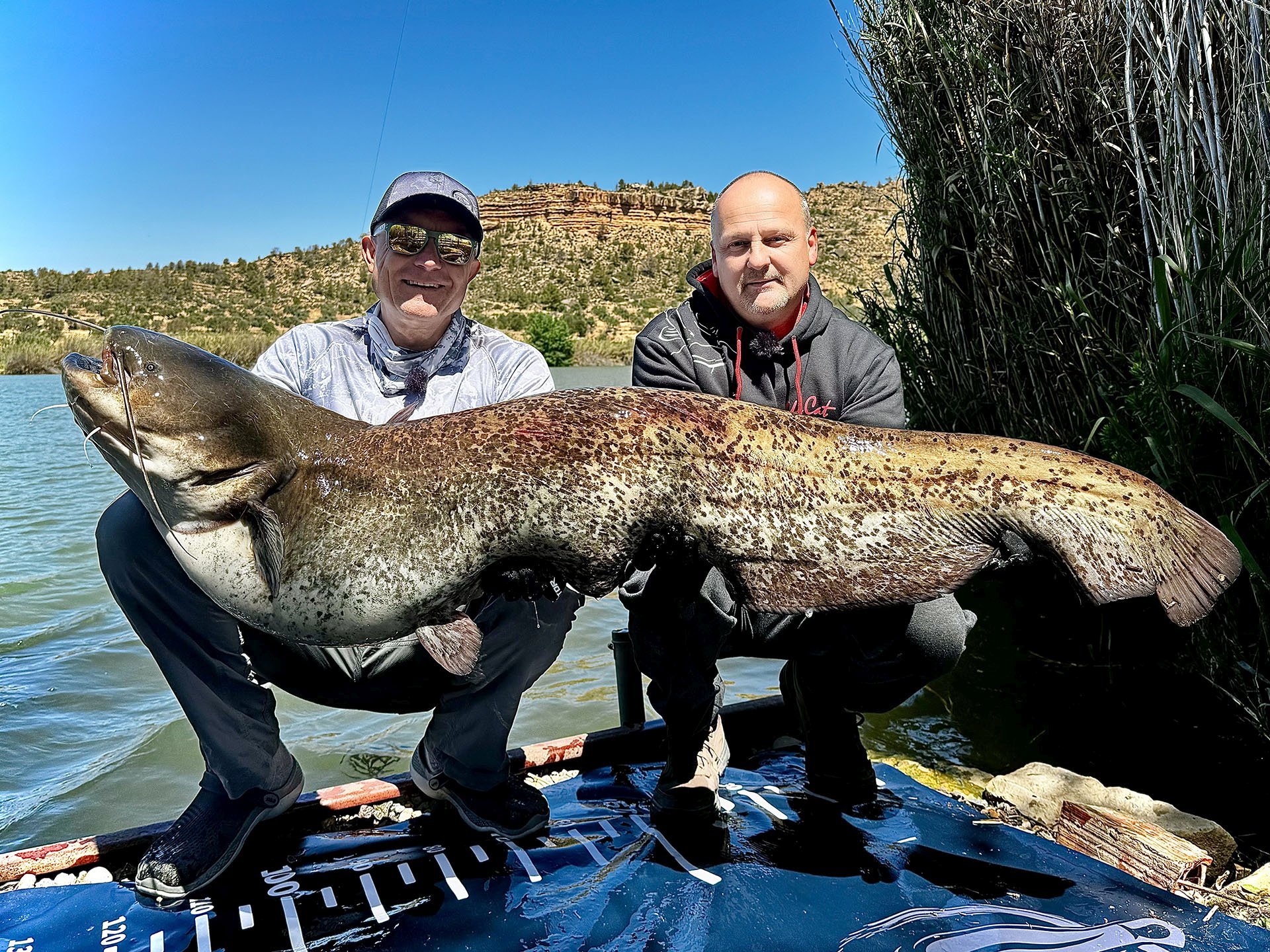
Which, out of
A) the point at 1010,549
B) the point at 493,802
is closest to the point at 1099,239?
the point at 1010,549

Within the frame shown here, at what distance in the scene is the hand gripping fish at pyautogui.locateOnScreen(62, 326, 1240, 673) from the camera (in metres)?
2.12

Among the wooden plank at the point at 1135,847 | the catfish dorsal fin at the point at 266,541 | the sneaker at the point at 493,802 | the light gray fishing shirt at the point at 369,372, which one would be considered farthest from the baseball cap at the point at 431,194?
the wooden plank at the point at 1135,847

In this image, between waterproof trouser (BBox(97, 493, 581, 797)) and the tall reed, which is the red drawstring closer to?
waterproof trouser (BBox(97, 493, 581, 797))

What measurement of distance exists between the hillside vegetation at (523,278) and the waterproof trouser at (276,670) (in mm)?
32462

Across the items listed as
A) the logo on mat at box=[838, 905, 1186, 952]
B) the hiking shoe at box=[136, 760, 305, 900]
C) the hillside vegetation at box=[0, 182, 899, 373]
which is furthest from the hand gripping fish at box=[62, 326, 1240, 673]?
the hillside vegetation at box=[0, 182, 899, 373]

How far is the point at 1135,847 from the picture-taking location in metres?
2.77

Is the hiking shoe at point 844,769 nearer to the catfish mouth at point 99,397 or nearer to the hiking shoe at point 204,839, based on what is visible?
the hiking shoe at point 204,839

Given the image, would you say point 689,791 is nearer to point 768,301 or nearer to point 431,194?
point 768,301

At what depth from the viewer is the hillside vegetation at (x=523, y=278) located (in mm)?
44062

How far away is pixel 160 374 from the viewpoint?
2.18 metres

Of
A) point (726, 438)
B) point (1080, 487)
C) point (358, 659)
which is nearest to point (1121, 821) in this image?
point (1080, 487)

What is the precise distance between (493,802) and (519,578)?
1.22 m

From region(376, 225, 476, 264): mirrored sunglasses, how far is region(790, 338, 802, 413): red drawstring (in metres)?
1.38

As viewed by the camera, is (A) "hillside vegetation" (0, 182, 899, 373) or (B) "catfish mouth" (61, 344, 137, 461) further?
(A) "hillside vegetation" (0, 182, 899, 373)
